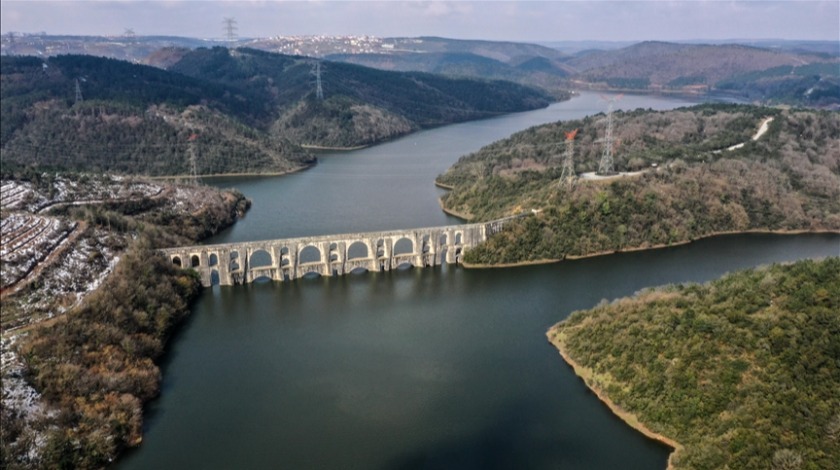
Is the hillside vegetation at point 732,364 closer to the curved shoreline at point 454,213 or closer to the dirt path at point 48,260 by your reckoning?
the curved shoreline at point 454,213

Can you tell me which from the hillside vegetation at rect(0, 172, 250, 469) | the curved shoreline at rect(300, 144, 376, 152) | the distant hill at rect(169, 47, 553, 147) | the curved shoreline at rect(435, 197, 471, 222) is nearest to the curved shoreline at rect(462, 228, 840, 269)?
the curved shoreline at rect(435, 197, 471, 222)

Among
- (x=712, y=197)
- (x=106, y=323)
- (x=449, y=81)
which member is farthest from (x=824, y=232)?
(x=449, y=81)

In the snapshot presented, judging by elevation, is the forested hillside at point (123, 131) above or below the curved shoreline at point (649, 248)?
above

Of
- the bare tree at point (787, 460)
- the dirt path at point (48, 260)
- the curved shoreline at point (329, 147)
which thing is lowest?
the bare tree at point (787, 460)

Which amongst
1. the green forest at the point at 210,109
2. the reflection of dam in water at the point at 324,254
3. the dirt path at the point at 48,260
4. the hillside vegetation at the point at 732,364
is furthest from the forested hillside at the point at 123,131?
the hillside vegetation at the point at 732,364

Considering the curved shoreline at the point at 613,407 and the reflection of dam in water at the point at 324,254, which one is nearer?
the curved shoreline at the point at 613,407

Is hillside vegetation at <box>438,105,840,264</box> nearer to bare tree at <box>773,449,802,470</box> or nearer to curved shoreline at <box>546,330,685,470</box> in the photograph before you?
curved shoreline at <box>546,330,685,470</box>
